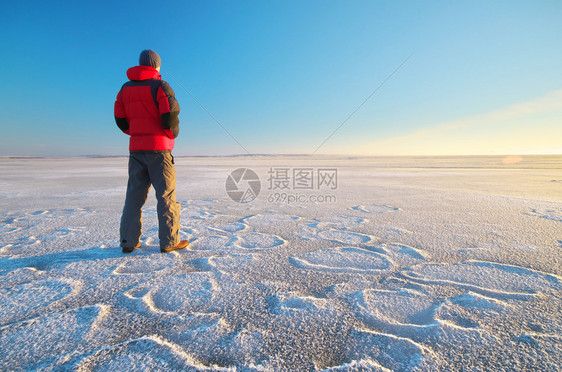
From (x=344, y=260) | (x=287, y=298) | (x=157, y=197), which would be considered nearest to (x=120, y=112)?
(x=157, y=197)

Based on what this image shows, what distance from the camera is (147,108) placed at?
2133mm

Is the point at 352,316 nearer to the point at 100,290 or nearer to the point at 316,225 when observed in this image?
the point at 100,290

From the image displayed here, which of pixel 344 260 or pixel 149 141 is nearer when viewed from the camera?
pixel 344 260

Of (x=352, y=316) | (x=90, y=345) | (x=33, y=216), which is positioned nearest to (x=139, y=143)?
(x=90, y=345)

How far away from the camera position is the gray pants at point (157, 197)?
219 centimetres

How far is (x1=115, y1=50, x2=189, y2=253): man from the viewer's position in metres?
2.12

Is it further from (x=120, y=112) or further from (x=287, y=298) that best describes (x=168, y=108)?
(x=287, y=298)

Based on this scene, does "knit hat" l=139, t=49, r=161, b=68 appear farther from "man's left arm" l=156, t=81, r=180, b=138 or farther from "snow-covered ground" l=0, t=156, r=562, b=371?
"snow-covered ground" l=0, t=156, r=562, b=371

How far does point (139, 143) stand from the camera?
2186 mm

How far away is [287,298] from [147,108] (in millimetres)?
1875

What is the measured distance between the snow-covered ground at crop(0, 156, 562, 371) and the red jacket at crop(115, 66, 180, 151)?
986 mm

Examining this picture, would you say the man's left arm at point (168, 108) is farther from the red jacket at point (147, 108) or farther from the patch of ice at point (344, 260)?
the patch of ice at point (344, 260)

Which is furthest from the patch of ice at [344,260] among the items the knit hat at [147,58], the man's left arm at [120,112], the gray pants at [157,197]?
the knit hat at [147,58]

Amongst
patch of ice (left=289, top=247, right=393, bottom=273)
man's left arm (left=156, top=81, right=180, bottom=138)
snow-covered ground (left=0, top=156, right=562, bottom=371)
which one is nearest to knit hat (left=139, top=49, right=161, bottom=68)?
man's left arm (left=156, top=81, right=180, bottom=138)
